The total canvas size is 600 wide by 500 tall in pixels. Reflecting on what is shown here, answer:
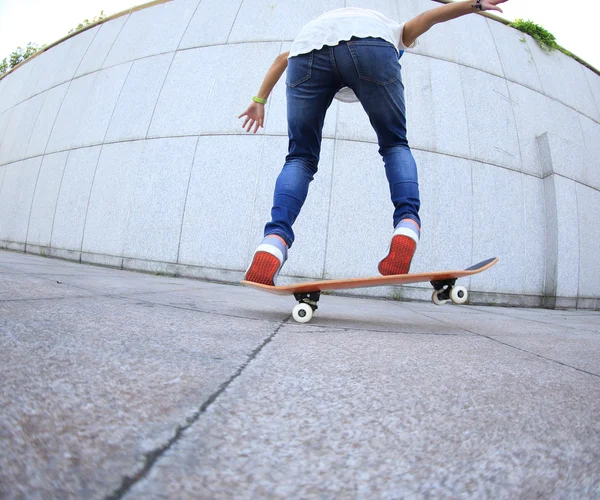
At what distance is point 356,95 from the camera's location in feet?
5.70

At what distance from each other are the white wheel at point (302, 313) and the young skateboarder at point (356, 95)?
192 mm

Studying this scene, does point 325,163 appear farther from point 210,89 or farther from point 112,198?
point 112,198

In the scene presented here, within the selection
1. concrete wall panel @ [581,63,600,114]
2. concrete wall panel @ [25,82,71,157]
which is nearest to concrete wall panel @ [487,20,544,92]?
concrete wall panel @ [581,63,600,114]

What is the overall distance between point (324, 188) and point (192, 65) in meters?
3.22

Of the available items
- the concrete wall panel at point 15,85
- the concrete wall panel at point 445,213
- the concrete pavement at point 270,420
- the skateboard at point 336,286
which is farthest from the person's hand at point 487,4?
the concrete wall panel at point 15,85

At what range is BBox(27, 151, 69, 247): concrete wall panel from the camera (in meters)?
6.35

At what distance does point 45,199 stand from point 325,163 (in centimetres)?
577

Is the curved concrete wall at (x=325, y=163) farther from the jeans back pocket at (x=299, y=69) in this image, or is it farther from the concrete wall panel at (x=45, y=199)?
the jeans back pocket at (x=299, y=69)

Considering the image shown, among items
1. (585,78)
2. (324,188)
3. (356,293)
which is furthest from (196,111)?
(585,78)

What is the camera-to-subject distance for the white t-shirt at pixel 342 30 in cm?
161

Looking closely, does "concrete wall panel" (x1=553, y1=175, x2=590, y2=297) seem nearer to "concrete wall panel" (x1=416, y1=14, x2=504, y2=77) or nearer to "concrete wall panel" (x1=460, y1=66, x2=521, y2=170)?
"concrete wall panel" (x1=460, y1=66, x2=521, y2=170)

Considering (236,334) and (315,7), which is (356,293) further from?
(315,7)

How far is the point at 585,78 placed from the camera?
6.91 metres

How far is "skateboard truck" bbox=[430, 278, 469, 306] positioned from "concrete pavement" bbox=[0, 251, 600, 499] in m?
0.79
